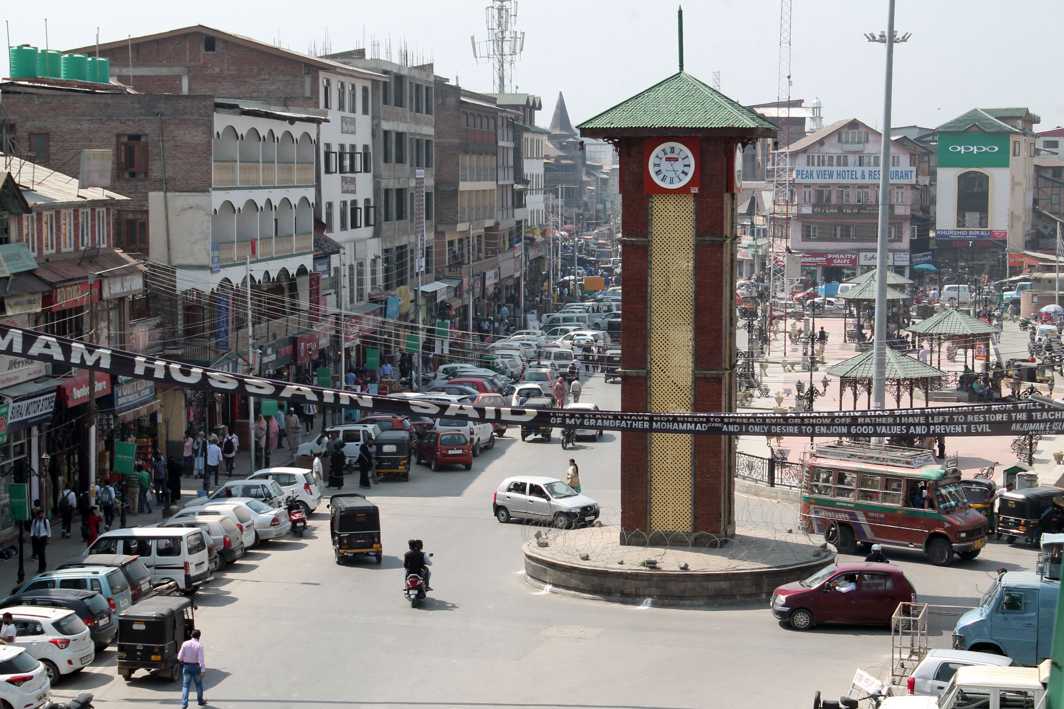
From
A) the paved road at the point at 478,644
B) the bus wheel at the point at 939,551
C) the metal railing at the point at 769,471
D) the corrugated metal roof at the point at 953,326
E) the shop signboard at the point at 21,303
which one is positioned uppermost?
the shop signboard at the point at 21,303

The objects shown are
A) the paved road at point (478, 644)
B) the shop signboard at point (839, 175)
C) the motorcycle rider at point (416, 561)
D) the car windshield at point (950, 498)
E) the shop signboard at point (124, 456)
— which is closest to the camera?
the paved road at point (478, 644)

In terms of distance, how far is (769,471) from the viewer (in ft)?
146

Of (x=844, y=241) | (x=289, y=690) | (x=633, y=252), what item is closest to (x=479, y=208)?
(x=844, y=241)

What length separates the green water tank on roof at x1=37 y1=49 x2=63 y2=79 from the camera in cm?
5488

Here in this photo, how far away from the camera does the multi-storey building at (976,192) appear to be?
13988 centimetres

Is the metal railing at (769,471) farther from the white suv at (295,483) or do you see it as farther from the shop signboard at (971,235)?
the shop signboard at (971,235)

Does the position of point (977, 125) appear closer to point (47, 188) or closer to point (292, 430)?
point (292, 430)

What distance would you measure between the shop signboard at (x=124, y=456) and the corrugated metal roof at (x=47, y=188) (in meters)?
6.50

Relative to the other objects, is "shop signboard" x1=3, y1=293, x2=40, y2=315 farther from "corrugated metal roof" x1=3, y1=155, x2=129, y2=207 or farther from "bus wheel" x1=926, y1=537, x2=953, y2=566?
"bus wheel" x1=926, y1=537, x2=953, y2=566

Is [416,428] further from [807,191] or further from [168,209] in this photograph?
[807,191]

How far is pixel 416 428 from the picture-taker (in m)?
52.8

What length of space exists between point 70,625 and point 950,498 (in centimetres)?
1966

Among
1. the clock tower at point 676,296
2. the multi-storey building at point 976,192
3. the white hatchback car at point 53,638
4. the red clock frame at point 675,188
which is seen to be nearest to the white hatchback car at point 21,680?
the white hatchback car at point 53,638

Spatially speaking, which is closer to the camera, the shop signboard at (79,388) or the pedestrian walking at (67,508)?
the pedestrian walking at (67,508)
